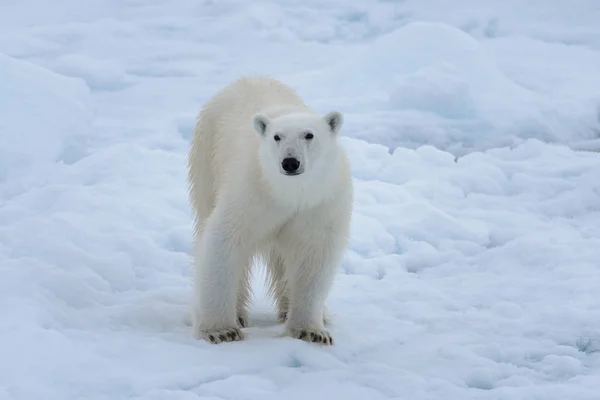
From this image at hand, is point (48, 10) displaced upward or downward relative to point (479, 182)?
upward

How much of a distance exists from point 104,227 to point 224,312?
1.74 meters

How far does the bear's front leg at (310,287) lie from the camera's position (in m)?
3.79

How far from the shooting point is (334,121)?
12.2ft

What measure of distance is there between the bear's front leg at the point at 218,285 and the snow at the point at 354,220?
0.37ft

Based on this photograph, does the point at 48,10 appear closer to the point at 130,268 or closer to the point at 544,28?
the point at 544,28

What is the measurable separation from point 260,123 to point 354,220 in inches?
88.6

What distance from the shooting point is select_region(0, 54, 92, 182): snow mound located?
6.81m

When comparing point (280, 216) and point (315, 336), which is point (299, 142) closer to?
point (280, 216)

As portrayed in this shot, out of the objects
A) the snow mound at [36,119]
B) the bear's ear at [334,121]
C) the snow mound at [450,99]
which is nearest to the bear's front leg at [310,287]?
the bear's ear at [334,121]

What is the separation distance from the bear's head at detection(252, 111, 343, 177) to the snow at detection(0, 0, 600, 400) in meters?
0.72

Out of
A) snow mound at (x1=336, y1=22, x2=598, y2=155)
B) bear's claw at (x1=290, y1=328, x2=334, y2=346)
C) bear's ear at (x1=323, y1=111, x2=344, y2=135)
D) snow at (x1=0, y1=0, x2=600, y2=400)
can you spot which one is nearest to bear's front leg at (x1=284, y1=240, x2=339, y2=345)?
bear's claw at (x1=290, y1=328, x2=334, y2=346)

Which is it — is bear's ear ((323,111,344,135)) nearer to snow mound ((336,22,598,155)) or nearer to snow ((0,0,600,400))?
snow ((0,0,600,400))

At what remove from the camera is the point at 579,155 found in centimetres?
743

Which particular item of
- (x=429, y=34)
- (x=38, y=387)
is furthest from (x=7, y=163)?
(x=429, y=34)
